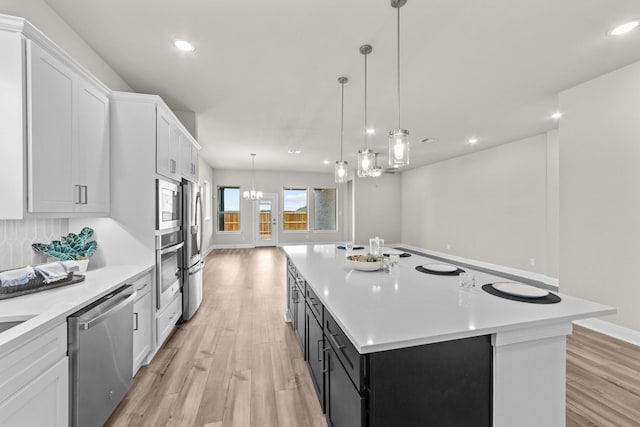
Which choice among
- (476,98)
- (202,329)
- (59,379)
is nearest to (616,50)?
(476,98)

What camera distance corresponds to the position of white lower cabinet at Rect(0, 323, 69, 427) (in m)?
1.03

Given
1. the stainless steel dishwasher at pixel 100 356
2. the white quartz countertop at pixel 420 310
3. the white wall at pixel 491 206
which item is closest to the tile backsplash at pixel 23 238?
the stainless steel dishwasher at pixel 100 356

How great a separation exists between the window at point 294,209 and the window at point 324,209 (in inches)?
15.7

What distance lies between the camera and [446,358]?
3.74 ft

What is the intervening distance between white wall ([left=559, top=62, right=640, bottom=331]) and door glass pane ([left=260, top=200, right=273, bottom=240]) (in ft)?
26.6

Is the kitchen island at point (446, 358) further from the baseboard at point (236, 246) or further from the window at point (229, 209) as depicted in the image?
the window at point (229, 209)

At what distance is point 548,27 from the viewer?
217cm

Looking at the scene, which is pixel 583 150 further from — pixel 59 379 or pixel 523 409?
pixel 59 379

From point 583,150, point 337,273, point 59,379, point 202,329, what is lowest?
point 202,329

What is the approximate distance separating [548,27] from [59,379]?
399 cm

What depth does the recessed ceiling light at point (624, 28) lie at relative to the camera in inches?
84.5

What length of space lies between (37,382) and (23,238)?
121 centimetres

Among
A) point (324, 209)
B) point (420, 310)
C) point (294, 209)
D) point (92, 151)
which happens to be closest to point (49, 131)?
point (92, 151)

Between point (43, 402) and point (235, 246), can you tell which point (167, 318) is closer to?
point (43, 402)
